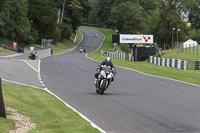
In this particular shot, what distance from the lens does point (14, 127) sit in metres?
9.40

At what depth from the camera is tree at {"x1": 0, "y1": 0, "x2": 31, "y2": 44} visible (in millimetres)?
83500

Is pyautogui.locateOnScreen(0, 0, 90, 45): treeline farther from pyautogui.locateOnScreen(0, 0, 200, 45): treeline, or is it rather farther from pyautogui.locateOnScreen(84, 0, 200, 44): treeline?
pyautogui.locateOnScreen(84, 0, 200, 44): treeline

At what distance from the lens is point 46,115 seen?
11.1m

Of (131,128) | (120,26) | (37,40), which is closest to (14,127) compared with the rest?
(131,128)

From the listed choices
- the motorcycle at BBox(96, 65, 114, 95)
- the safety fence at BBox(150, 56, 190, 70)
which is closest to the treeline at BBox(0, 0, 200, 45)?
the safety fence at BBox(150, 56, 190, 70)

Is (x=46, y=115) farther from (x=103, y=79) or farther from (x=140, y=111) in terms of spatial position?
(x=103, y=79)

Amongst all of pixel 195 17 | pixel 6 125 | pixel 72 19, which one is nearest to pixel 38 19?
pixel 72 19

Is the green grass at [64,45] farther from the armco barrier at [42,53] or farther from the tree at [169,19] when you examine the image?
the armco barrier at [42,53]

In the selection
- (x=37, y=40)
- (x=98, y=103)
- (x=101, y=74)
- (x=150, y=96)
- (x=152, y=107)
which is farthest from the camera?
(x=37, y=40)

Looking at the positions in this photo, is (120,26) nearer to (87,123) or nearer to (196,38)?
(196,38)

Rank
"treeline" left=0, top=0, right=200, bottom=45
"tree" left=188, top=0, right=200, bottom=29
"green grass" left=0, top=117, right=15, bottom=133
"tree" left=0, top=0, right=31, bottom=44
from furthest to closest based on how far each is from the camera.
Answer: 1. "tree" left=188, top=0, right=200, bottom=29
2. "treeline" left=0, top=0, right=200, bottom=45
3. "tree" left=0, top=0, right=31, bottom=44
4. "green grass" left=0, top=117, right=15, bottom=133

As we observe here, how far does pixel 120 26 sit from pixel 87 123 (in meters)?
121

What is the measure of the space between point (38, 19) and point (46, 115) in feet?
304

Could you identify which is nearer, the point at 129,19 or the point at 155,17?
the point at 155,17
